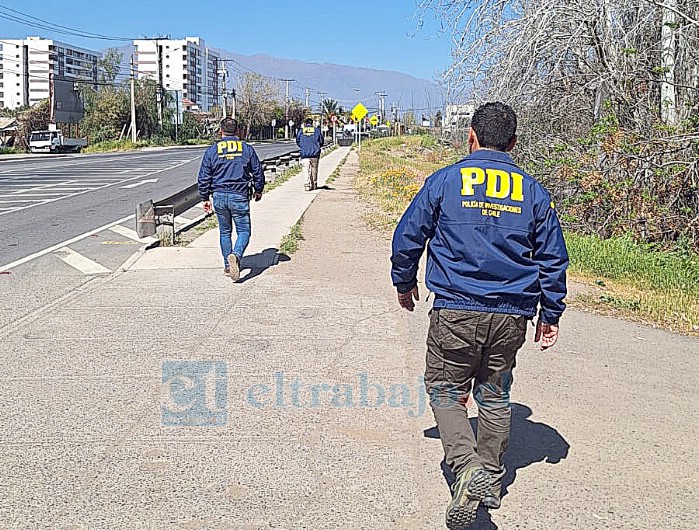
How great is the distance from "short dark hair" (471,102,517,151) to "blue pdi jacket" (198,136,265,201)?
5.89 m

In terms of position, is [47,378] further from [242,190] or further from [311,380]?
[242,190]

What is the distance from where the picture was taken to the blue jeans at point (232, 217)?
983 centimetres

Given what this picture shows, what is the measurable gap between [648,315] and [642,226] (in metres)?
4.57

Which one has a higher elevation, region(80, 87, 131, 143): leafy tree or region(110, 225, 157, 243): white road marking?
region(80, 87, 131, 143): leafy tree

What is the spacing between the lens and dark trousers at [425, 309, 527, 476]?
12.9 ft

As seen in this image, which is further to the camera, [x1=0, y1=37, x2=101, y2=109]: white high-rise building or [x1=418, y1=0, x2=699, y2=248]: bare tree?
[x1=0, y1=37, x2=101, y2=109]: white high-rise building

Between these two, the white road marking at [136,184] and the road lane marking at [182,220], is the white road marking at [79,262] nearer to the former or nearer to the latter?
the road lane marking at [182,220]

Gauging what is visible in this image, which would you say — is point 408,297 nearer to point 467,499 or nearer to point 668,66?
point 467,499

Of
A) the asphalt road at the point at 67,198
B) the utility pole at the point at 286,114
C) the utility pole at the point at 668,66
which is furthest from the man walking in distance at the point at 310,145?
the utility pole at the point at 286,114

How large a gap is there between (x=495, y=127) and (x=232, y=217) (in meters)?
6.38

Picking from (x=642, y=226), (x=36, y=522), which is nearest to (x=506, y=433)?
(x=36, y=522)

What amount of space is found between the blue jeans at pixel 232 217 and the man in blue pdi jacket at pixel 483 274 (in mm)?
5943

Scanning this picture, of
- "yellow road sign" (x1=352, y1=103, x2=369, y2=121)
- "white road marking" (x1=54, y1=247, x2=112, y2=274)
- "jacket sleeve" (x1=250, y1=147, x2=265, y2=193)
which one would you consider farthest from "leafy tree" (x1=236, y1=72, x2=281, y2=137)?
"jacket sleeve" (x1=250, y1=147, x2=265, y2=193)

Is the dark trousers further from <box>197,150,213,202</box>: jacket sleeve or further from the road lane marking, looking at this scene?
the road lane marking
